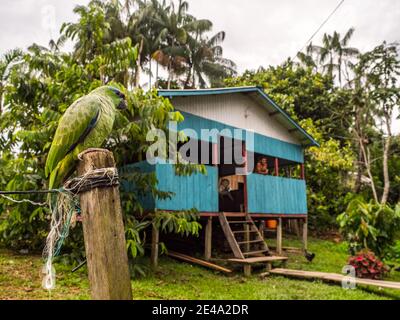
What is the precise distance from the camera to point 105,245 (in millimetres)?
1976

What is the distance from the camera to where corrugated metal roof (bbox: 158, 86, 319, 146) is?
29.4ft

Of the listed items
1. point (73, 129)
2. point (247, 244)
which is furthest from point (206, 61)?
point (73, 129)

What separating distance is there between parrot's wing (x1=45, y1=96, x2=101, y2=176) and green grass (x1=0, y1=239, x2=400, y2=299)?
2956mm

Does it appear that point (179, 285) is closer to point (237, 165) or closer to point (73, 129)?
point (73, 129)

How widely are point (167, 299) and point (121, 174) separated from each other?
2.89m

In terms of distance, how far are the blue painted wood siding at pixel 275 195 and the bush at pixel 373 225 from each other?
7.61 feet

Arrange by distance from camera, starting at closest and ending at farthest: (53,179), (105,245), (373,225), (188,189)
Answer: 1. (105,245)
2. (53,179)
3. (188,189)
4. (373,225)

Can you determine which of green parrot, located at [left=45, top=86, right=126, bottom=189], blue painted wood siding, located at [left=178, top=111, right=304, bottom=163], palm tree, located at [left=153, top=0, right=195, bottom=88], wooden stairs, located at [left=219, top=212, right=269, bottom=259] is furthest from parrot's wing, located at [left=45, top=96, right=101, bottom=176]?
palm tree, located at [left=153, top=0, right=195, bottom=88]

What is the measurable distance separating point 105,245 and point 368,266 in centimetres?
847

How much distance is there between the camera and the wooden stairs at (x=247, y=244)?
887 centimetres

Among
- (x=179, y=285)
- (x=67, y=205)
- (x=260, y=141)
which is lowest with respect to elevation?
(x=179, y=285)

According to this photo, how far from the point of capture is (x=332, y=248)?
571 inches

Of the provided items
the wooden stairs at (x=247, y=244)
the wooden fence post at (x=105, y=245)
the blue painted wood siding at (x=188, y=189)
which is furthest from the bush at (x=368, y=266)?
the wooden fence post at (x=105, y=245)
